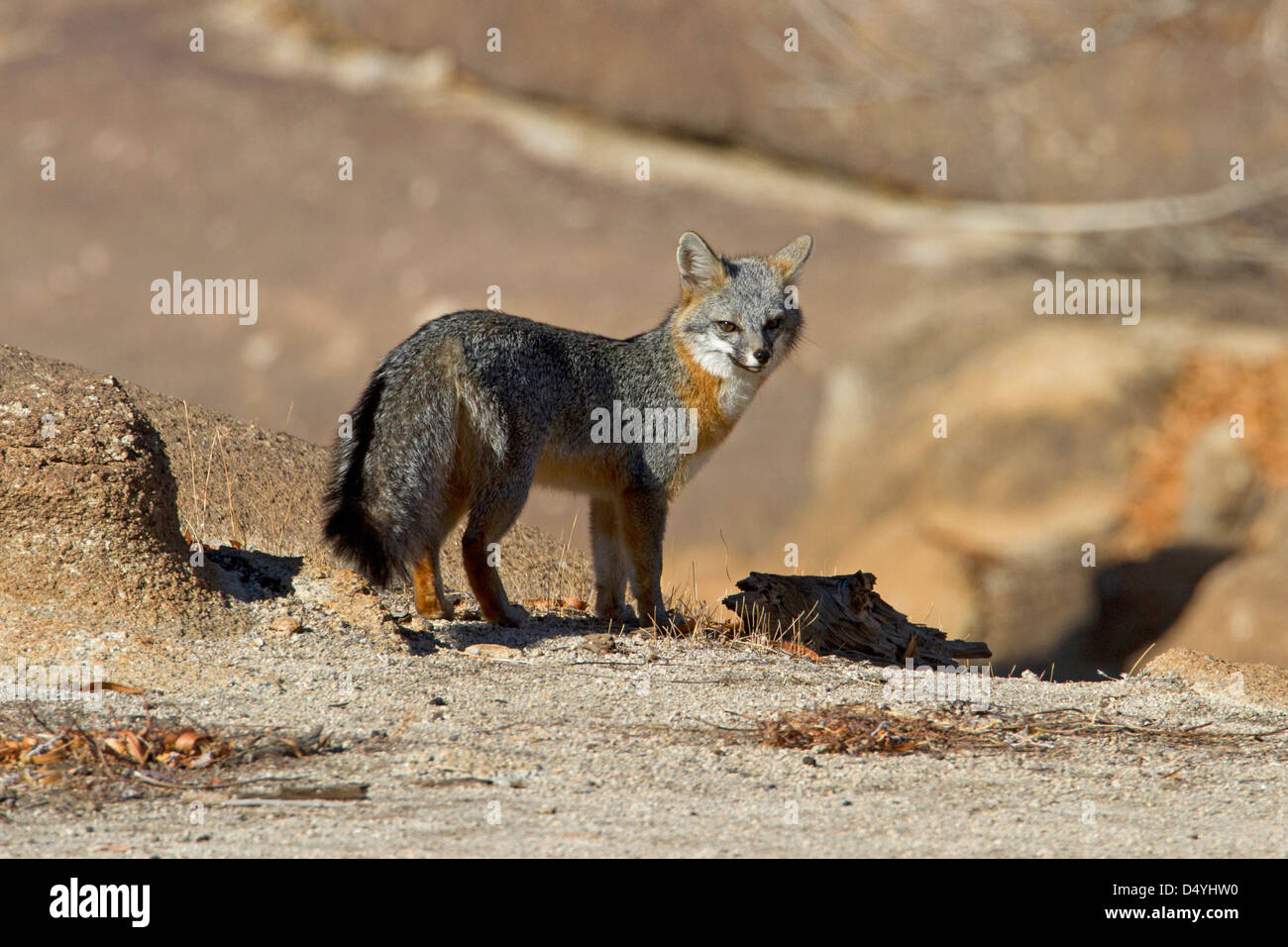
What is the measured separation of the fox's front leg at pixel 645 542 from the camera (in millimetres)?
7430

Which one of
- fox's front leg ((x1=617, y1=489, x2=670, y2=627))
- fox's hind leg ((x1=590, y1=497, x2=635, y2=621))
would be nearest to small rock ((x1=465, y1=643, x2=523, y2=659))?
fox's front leg ((x1=617, y1=489, x2=670, y2=627))

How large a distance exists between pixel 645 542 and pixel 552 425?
877 millimetres

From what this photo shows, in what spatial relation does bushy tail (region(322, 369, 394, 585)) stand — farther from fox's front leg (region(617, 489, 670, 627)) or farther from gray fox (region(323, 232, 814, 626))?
fox's front leg (region(617, 489, 670, 627))

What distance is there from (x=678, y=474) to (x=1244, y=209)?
1264 cm

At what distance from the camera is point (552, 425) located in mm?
7164

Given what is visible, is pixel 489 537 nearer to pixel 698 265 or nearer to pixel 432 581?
pixel 432 581

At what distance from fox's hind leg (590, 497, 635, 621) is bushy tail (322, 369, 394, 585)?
5.53 ft

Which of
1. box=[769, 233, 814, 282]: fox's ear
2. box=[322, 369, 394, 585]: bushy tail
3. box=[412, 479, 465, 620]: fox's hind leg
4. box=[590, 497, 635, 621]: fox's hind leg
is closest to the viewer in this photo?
box=[322, 369, 394, 585]: bushy tail

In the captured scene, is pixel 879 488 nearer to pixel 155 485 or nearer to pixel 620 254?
pixel 620 254

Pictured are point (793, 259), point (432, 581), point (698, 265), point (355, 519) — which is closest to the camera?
point (355, 519)

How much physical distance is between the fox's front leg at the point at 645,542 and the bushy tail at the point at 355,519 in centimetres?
160

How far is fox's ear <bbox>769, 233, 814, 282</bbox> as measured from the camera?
8.48 m

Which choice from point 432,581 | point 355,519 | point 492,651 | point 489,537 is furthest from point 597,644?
point 355,519

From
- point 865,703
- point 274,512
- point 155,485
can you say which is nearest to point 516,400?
point 155,485
